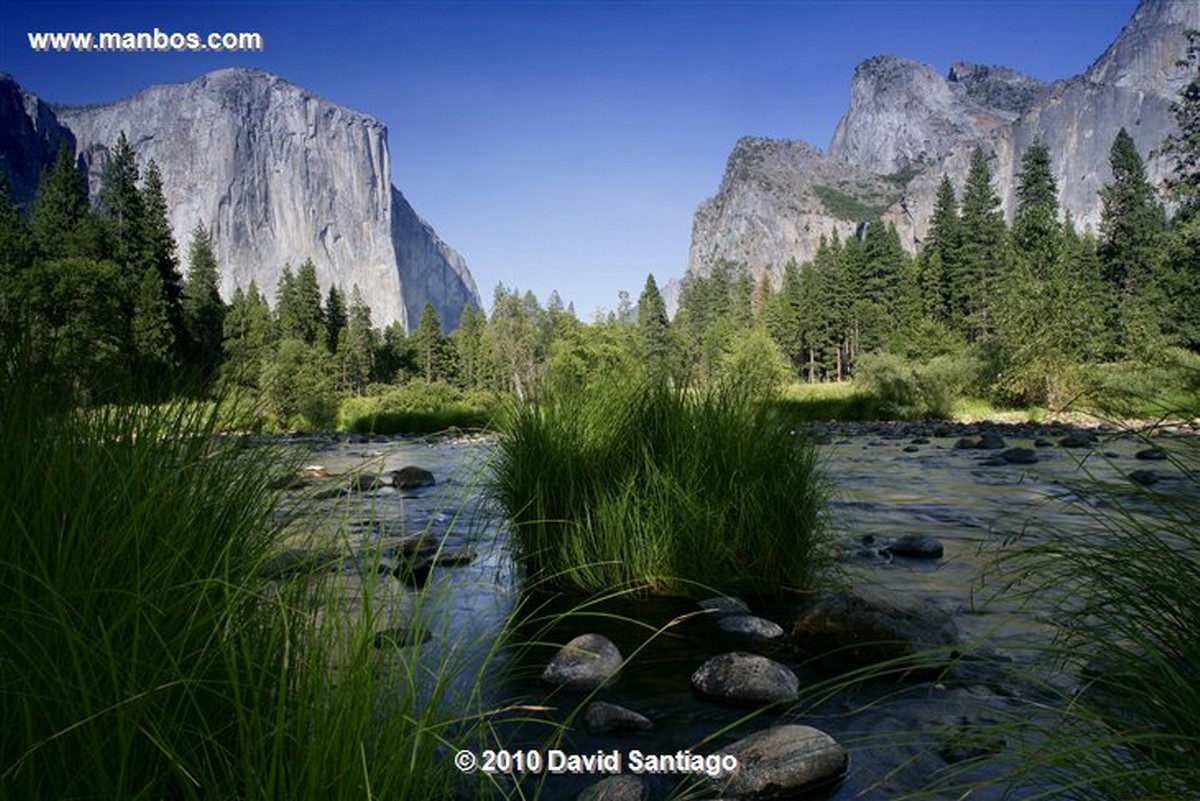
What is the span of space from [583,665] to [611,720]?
1.69 feet

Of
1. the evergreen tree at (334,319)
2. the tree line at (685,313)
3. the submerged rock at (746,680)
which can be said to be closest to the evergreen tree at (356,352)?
the tree line at (685,313)

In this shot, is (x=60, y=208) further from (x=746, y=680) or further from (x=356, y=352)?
(x=746, y=680)

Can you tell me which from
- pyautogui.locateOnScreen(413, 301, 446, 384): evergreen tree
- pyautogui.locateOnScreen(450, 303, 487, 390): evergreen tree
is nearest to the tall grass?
pyautogui.locateOnScreen(450, 303, 487, 390): evergreen tree

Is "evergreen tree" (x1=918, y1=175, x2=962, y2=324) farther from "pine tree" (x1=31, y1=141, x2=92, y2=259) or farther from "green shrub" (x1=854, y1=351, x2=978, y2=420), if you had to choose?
"pine tree" (x1=31, y1=141, x2=92, y2=259)

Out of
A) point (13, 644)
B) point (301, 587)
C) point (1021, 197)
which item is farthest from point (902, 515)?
point (1021, 197)

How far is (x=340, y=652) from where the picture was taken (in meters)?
1.47

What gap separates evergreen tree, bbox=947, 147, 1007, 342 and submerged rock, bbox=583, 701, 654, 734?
68384 mm

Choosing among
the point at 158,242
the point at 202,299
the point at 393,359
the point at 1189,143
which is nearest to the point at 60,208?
the point at 158,242

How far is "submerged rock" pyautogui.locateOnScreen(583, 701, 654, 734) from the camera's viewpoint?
3.06 m

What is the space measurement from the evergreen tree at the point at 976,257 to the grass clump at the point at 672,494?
66.2 meters

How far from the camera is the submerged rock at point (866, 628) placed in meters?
3.85

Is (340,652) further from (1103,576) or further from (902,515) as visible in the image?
(902,515)

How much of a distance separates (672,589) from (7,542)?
3831mm

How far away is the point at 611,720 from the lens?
3.08m
